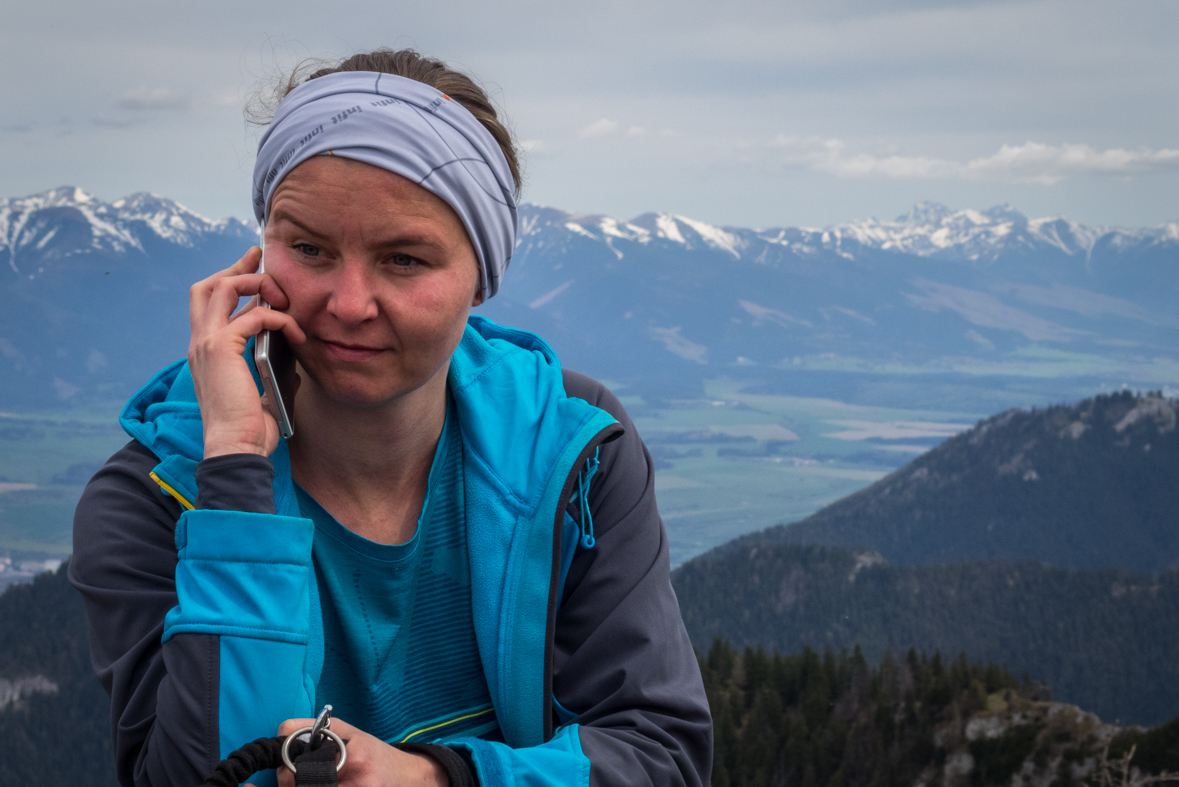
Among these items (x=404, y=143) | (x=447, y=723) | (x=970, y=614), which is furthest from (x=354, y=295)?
(x=970, y=614)

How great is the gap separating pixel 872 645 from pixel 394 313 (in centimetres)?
13435

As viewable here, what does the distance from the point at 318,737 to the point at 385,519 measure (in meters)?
0.75

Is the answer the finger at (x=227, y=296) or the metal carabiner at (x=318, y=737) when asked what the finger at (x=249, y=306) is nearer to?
the finger at (x=227, y=296)

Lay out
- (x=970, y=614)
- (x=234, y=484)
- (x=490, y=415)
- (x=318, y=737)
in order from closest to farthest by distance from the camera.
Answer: (x=318, y=737) → (x=234, y=484) → (x=490, y=415) → (x=970, y=614)

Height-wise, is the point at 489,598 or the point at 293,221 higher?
the point at 293,221

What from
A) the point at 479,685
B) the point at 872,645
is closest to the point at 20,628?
the point at 872,645

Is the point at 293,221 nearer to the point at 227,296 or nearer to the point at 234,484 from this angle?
the point at 227,296

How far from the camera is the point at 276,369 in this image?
8.00 ft

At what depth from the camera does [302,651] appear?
2160mm

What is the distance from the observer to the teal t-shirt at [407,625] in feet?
8.35

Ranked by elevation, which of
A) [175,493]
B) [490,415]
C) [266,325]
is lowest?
[175,493]

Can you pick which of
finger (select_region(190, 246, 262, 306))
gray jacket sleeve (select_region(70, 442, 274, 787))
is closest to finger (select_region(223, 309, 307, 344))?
finger (select_region(190, 246, 262, 306))

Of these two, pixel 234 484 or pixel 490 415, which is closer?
pixel 234 484

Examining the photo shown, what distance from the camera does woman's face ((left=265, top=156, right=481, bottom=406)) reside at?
7.16 ft
